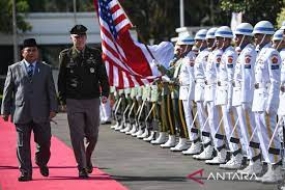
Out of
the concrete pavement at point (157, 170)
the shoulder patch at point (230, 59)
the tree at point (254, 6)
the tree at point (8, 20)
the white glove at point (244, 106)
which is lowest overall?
the concrete pavement at point (157, 170)

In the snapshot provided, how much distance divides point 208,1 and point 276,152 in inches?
1797

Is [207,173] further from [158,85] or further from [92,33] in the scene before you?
[92,33]

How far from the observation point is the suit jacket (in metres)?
10.9

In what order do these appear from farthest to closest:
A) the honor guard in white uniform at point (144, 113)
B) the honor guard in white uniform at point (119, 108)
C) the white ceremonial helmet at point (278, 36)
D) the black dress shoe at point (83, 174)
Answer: the honor guard in white uniform at point (119, 108), the honor guard in white uniform at point (144, 113), the black dress shoe at point (83, 174), the white ceremonial helmet at point (278, 36)

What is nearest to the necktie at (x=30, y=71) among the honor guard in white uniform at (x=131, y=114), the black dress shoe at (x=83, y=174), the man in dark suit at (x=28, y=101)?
the man in dark suit at (x=28, y=101)

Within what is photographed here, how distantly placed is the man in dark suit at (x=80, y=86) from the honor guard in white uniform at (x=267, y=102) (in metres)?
2.14

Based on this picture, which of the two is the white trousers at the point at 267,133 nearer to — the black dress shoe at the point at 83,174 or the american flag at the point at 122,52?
the black dress shoe at the point at 83,174

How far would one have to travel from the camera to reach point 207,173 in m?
11.5

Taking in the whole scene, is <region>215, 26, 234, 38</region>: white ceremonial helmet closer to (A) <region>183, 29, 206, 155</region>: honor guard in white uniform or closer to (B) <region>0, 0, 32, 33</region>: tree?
(A) <region>183, 29, 206, 155</region>: honor guard in white uniform

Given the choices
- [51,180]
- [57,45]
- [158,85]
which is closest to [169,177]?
[51,180]

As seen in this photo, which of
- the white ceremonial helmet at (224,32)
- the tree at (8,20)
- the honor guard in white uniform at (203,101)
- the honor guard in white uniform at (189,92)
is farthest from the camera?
the tree at (8,20)

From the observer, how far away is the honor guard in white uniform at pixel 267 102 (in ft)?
33.7

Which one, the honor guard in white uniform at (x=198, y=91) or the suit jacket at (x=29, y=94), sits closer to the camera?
the suit jacket at (x=29, y=94)

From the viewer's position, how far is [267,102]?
10.3m
